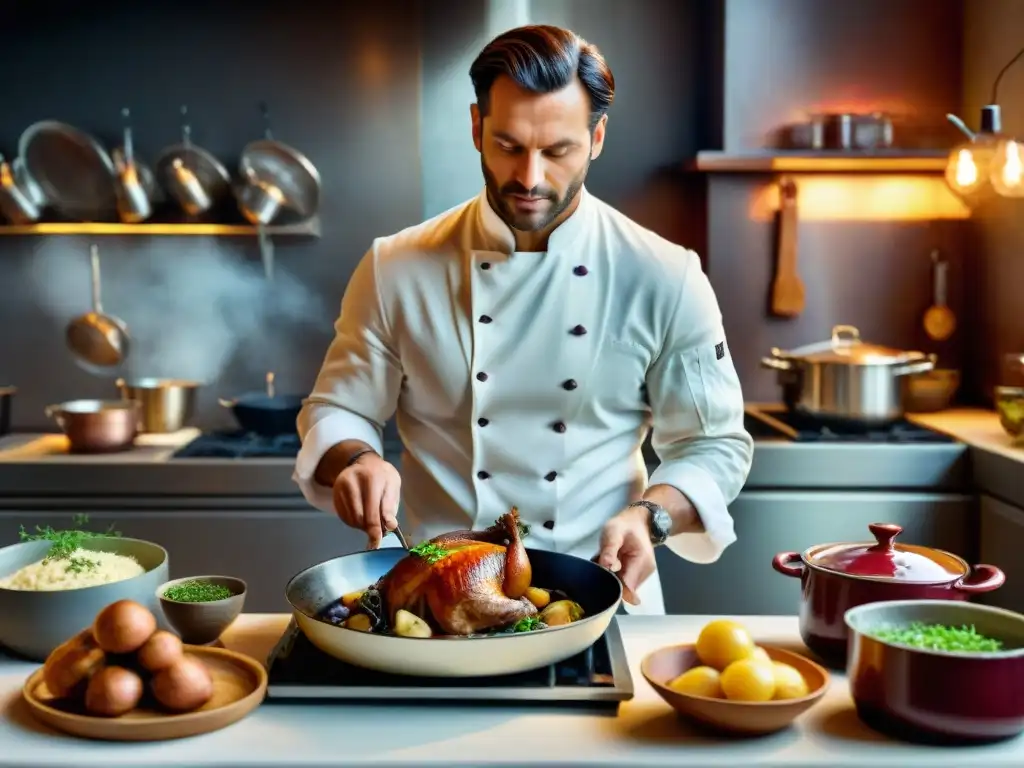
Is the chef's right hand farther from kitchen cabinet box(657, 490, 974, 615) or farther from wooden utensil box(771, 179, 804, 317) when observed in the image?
wooden utensil box(771, 179, 804, 317)

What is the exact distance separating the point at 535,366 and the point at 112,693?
933 millimetres

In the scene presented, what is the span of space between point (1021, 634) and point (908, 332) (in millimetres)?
2696

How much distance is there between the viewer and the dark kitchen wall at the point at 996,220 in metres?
3.34

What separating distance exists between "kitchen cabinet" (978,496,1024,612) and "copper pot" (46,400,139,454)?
231 cm

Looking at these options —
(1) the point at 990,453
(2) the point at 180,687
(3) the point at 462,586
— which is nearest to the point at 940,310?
(1) the point at 990,453

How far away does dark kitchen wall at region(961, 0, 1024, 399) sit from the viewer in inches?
132

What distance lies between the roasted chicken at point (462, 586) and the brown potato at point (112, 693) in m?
0.29

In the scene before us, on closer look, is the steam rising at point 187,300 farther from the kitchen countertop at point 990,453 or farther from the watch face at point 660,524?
the watch face at point 660,524

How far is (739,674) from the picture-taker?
1.18 m

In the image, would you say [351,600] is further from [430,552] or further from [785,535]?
[785,535]

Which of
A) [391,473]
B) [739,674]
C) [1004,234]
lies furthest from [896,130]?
[739,674]

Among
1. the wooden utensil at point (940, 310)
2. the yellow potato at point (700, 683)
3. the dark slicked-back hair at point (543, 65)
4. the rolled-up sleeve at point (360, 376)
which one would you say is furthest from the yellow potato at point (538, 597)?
the wooden utensil at point (940, 310)

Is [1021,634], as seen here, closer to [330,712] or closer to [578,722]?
[578,722]

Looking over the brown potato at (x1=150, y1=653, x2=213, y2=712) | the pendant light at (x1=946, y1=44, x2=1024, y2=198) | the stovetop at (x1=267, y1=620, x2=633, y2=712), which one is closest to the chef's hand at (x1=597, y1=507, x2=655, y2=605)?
the stovetop at (x1=267, y1=620, x2=633, y2=712)
